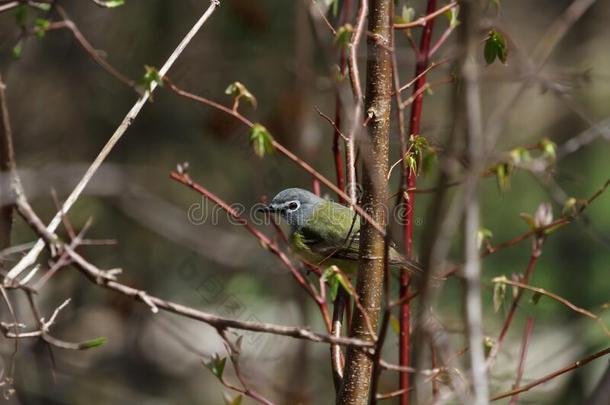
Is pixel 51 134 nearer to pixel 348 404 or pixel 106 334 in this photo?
pixel 106 334

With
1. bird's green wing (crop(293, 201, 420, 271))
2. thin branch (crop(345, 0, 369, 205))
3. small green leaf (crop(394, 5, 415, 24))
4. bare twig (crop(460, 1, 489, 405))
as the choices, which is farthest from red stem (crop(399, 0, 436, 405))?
bird's green wing (crop(293, 201, 420, 271))

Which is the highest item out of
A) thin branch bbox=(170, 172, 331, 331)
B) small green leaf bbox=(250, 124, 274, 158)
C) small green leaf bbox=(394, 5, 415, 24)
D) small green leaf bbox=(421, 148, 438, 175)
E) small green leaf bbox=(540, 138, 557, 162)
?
small green leaf bbox=(394, 5, 415, 24)

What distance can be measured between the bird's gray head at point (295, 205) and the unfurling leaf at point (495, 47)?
2.04m

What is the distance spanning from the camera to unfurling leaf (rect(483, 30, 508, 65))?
2.54 m

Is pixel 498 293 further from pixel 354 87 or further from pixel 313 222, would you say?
pixel 313 222

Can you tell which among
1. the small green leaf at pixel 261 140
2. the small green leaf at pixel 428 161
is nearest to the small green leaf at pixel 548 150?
the small green leaf at pixel 428 161

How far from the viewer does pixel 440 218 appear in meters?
1.43

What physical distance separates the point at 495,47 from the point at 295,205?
2.23 metres

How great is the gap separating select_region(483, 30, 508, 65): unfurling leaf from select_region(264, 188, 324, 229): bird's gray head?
2039 millimetres

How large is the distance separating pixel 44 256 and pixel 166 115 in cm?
175

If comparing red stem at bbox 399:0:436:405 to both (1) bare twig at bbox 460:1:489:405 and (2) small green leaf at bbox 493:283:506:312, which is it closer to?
(2) small green leaf at bbox 493:283:506:312

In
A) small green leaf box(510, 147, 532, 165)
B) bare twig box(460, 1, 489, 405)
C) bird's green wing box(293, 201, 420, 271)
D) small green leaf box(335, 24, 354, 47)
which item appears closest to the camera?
bare twig box(460, 1, 489, 405)

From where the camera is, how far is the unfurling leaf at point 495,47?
100 inches

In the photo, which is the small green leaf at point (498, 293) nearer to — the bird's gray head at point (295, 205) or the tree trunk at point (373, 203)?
the tree trunk at point (373, 203)
